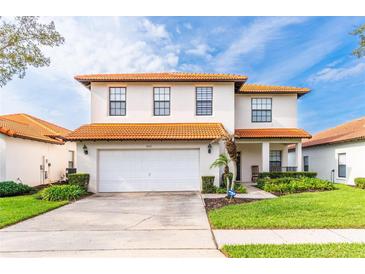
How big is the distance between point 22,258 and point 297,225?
6.08 m

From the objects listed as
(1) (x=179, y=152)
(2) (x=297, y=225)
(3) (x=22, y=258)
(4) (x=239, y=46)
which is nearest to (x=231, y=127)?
(1) (x=179, y=152)

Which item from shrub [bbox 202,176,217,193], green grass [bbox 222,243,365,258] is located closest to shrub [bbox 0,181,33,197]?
shrub [bbox 202,176,217,193]

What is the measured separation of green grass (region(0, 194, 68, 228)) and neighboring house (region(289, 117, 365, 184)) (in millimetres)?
15666

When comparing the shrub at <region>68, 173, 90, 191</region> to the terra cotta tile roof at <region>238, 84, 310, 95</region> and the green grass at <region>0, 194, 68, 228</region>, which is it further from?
the terra cotta tile roof at <region>238, 84, 310, 95</region>

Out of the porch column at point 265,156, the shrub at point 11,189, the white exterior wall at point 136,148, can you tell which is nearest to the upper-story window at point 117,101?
the white exterior wall at point 136,148

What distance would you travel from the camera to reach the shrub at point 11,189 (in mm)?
12312

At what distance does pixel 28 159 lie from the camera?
49.3 ft

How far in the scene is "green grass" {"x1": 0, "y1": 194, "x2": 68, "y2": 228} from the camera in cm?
784

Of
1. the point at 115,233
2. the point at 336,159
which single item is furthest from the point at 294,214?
the point at 336,159

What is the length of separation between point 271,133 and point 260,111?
1738 mm

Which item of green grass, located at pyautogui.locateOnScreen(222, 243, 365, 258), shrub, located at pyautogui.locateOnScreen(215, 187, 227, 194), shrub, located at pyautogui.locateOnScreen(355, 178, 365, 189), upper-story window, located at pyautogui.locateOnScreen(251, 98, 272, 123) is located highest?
upper-story window, located at pyautogui.locateOnScreen(251, 98, 272, 123)

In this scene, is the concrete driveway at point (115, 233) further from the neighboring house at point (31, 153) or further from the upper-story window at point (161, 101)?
the upper-story window at point (161, 101)

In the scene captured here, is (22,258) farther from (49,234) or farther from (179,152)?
(179,152)

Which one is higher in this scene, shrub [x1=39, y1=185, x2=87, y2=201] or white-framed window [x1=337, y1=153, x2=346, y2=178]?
white-framed window [x1=337, y1=153, x2=346, y2=178]
